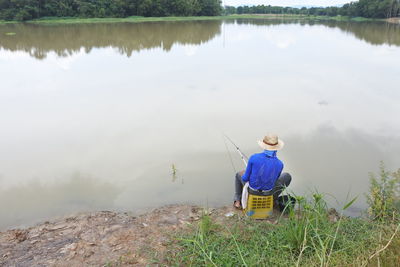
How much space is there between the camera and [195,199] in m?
3.87

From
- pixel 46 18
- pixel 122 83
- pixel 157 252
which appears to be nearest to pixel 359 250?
pixel 157 252

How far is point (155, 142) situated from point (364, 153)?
3427 millimetres

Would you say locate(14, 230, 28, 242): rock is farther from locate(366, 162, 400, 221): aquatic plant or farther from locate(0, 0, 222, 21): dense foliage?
locate(0, 0, 222, 21): dense foliage

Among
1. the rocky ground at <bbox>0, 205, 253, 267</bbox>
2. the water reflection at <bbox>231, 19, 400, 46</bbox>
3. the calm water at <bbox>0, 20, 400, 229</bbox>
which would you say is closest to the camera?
the rocky ground at <bbox>0, 205, 253, 267</bbox>

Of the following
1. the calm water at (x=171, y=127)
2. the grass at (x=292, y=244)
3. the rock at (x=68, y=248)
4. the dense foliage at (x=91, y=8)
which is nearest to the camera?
the grass at (x=292, y=244)

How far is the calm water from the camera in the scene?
4055 millimetres

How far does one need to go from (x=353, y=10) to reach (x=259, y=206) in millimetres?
65113

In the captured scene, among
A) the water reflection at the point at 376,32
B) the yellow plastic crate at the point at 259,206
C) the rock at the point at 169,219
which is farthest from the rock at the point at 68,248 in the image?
the water reflection at the point at 376,32

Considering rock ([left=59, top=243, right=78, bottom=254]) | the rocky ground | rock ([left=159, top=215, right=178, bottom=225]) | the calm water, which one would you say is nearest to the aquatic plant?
the calm water

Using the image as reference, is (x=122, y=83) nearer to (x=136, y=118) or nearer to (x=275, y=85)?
(x=136, y=118)

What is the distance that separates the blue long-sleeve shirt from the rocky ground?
0.47 meters

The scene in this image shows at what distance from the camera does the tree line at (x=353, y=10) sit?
48875 millimetres

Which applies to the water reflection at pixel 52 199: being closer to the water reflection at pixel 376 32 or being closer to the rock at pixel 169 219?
the rock at pixel 169 219

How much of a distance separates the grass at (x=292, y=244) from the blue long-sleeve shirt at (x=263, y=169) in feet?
1.26
